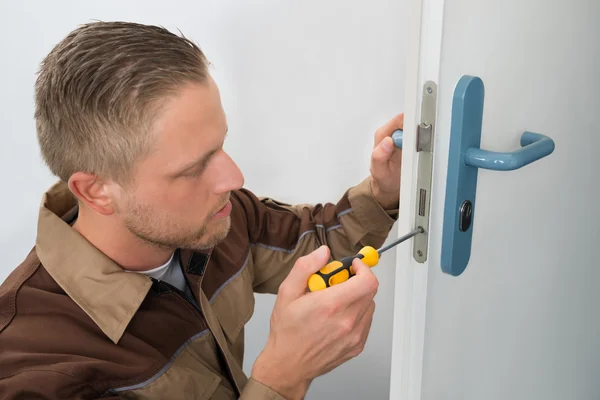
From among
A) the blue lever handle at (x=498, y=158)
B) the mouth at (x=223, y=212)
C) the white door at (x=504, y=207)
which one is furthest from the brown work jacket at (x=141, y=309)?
the blue lever handle at (x=498, y=158)

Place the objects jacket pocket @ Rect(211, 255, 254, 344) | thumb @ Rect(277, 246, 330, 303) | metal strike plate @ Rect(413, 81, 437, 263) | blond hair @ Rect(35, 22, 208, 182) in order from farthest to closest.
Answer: jacket pocket @ Rect(211, 255, 254, 344) → blond hair @ Rect(35, 22, 208, 182) → thumb @ Rect(277, 246, 330, 303) → metal strike plate @ Rect(413, 81, 437, 263)

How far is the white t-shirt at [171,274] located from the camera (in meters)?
1.01

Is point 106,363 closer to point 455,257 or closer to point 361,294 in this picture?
point 361,294

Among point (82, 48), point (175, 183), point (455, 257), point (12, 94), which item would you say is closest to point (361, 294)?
point (455, 257)

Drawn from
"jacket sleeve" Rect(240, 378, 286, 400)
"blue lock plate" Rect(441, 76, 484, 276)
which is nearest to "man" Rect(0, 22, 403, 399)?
"jacket sleeve" Rect(240, 378, 286, 400)

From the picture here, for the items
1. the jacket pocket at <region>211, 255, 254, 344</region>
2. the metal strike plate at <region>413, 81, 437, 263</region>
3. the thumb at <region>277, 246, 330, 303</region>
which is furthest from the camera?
the jacket pocket at <region>211, 255, 254, 344</region>

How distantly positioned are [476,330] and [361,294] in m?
0.20

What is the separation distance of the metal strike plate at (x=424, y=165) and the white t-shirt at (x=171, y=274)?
0.45m

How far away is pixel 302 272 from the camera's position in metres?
0.76

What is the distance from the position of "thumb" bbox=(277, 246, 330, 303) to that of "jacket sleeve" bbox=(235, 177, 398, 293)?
0.32 metres

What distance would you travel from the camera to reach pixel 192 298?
1.00 m

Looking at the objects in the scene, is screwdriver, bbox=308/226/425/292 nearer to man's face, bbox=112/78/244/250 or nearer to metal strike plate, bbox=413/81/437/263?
metal strike plate, bbox=413/81/437/263

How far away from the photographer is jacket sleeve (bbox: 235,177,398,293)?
108 centimetres

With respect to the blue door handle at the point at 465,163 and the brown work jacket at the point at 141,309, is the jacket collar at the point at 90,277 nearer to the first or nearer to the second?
the brown work jacket at the point at 141,309
